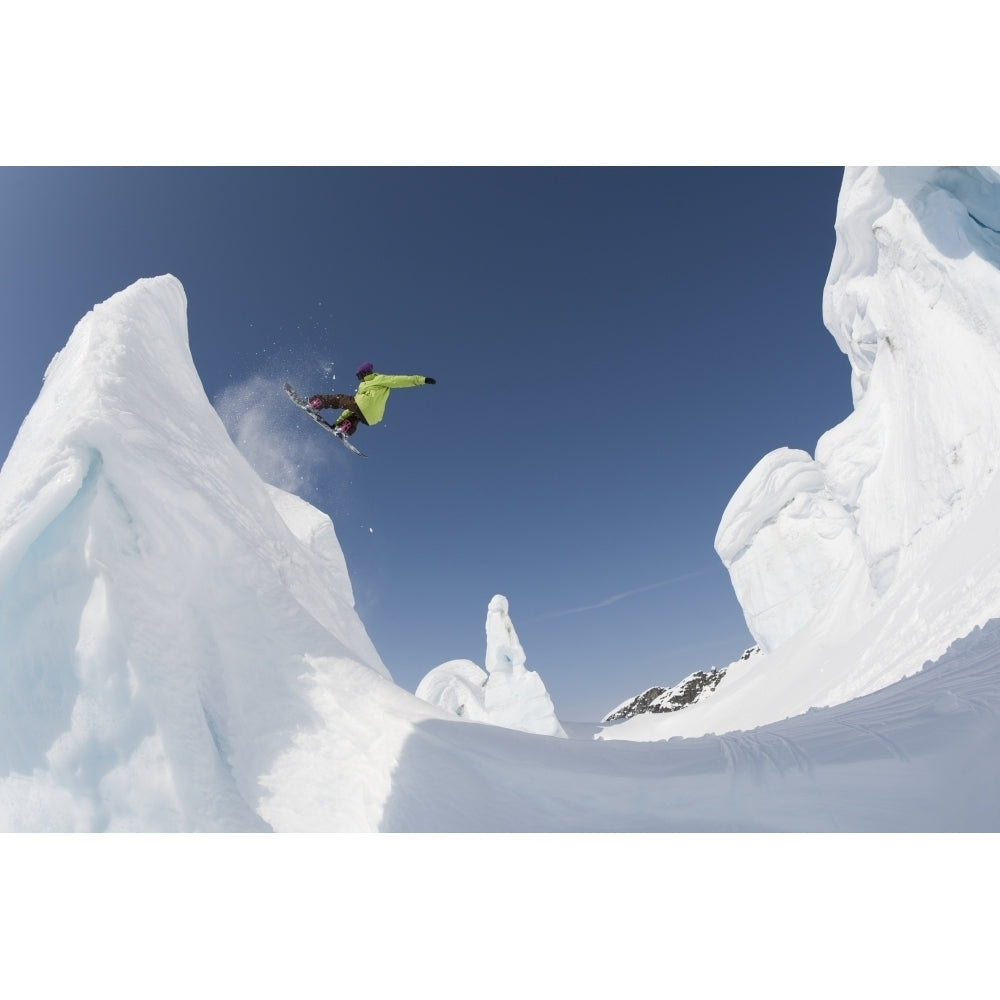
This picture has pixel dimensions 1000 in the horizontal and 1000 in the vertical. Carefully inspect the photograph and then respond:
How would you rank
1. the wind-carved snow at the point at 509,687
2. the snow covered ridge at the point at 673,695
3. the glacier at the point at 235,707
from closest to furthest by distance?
the glacier at the point at 235,707 → the wind-carved snow at the point at 509,687 → the snow covered ridge at the point at 673,695

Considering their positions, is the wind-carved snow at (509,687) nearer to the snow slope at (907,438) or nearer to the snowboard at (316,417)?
the snow slope at (907,438)

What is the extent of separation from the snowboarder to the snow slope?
1075 centimetres

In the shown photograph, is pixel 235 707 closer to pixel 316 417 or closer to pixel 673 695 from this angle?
pixel 316 417

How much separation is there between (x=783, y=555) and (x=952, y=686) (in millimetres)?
19143

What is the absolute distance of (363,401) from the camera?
37.9 feet

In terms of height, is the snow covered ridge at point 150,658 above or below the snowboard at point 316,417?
below

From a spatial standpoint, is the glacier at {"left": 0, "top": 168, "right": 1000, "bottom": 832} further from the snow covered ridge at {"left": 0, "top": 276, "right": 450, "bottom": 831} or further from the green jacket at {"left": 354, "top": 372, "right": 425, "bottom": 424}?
the green jacket at {"left": 354, "top": 372, "right": 425, "bottom": 424}

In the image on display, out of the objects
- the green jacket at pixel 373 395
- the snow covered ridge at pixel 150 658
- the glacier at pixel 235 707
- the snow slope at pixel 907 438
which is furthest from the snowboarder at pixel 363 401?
the snow slope at pixel 907 438

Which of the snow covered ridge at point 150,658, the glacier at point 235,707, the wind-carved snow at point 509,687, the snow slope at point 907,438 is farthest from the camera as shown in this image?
the wind-carved snow at point 509,687

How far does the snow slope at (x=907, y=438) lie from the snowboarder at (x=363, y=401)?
1075cm

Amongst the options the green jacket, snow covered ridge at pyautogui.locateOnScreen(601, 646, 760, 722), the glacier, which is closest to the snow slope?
the glacier

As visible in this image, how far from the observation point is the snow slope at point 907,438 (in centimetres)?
1070

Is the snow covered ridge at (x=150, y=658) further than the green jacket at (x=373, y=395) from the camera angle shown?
No

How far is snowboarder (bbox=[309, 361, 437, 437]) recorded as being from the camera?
37.3ft
